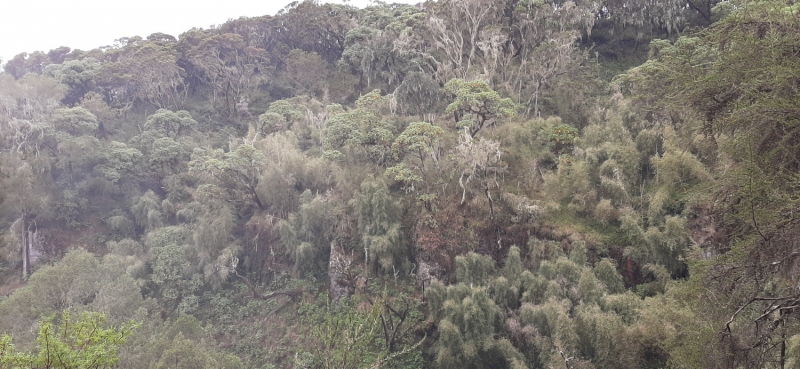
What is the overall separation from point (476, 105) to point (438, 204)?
4.80 metres

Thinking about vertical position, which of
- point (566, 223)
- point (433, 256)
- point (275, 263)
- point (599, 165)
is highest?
point (599, 165)

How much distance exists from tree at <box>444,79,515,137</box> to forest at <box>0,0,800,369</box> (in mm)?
141

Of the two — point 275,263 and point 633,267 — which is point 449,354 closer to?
point 633,267

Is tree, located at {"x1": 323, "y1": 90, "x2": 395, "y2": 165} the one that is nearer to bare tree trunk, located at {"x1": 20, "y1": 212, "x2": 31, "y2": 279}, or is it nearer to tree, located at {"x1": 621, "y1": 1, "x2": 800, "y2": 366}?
tree, located at {"x1": 621, "y1": 1, "x2": 800, "y2": 366}

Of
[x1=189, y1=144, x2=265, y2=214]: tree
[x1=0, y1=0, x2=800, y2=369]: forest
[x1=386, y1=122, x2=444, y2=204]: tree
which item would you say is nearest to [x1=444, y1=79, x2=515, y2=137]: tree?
[x1=0, y1=0, x2=800, y2=369]: forest

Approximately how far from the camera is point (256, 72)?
34438mm

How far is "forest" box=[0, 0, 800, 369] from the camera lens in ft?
18.0

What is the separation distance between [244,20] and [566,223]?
3532cm

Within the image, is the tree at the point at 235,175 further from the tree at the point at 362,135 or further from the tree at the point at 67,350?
the tree at the point at 67,350

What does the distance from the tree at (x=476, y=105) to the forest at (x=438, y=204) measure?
14 cm

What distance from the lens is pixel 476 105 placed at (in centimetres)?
1673

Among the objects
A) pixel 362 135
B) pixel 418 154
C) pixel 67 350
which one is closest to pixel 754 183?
pixel 67 350

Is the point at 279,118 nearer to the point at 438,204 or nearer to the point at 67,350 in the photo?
the point at 438,204

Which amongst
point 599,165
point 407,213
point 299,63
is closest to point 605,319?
point 599,165
